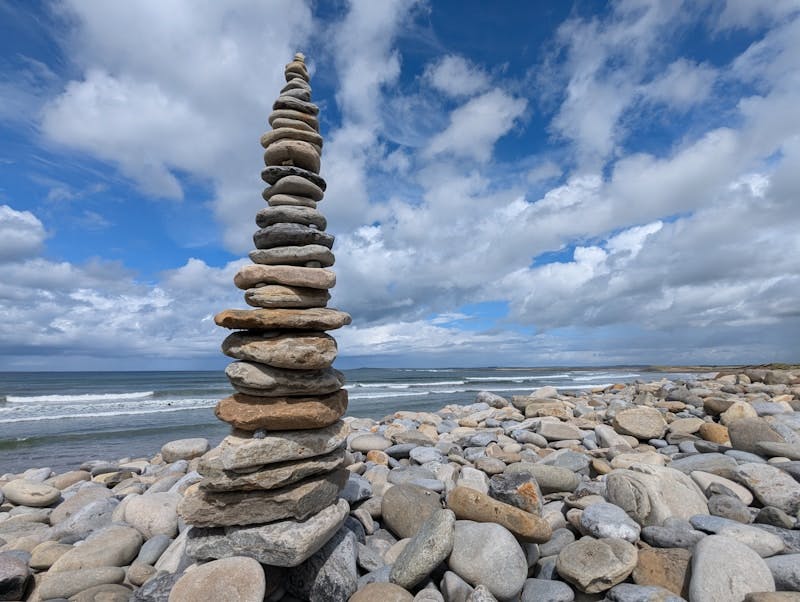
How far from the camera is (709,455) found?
767 cm

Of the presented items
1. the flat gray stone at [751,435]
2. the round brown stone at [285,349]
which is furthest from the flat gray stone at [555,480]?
the flat gray stone at [751,435]

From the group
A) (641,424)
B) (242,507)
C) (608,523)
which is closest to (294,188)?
(242,507)

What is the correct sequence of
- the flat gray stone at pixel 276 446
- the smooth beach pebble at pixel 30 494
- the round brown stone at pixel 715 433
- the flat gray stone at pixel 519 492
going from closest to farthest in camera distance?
1. the flat gray stone at pixel 276 446
2. the flat gray stone at pixel 519 492
3. the smooth beach pebble at pixel 30 494
4. the round brown stone at pixel 715 433

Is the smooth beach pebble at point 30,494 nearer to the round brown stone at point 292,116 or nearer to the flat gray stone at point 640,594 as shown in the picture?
the round brown stone at point 292,116

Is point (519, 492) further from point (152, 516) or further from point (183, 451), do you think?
point (183, 451)

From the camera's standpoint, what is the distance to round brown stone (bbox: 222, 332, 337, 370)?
Answer: 4918 mm

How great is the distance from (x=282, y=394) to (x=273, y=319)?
2.81 feet

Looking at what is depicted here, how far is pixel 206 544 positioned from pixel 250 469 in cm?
91

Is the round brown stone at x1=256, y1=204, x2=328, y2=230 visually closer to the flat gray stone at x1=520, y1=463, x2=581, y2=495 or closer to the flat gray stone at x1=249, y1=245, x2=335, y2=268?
the flat gray stone at x1=249, y1=245, x2=335, y2=268

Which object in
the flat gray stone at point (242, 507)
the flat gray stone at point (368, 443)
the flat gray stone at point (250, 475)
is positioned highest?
the flat gray stone at point (250, 475)

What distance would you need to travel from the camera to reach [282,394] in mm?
5066

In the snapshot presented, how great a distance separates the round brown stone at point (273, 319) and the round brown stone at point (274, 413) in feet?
2.69

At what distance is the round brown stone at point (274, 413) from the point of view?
4.87 metres

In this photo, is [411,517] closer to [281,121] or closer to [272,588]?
[272,588]
